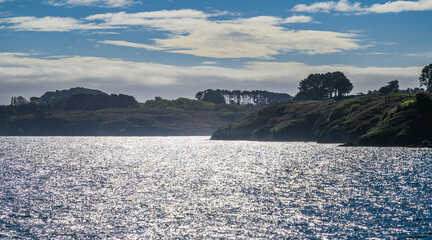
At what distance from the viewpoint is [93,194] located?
2525 inches

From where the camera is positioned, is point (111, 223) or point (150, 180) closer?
point (111, 223)

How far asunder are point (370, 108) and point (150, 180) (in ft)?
440

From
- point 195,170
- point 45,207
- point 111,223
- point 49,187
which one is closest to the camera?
point 111,223

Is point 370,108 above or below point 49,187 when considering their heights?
above

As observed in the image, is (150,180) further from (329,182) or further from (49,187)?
(329,182)

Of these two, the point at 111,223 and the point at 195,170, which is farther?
the point at 195,170

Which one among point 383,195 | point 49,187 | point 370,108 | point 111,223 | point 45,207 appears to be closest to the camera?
point 111,223

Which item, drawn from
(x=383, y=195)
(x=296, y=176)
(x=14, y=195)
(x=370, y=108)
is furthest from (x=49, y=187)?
(x=370, y=108)

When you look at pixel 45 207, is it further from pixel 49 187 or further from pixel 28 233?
pixel 49 187

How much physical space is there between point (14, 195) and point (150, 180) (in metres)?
25.3

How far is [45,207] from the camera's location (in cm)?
5322

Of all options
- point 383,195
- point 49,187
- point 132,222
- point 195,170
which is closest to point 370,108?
point 195,170

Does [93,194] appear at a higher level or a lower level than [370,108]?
lower

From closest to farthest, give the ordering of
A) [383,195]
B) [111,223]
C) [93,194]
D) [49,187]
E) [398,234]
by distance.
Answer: [398,234] < [111,223] < [383,195] < [93,194] < [49,187]
